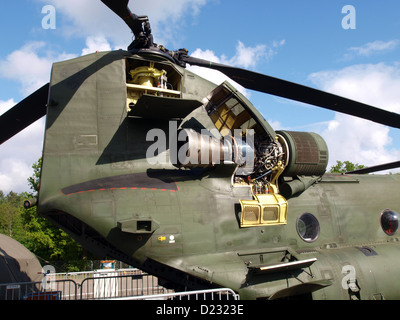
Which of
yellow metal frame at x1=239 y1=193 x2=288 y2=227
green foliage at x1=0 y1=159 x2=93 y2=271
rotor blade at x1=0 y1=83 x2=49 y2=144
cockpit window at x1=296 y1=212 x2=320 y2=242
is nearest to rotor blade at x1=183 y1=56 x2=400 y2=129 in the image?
yellow metal frame at x1=239 y1=193 x2=288 y2=227

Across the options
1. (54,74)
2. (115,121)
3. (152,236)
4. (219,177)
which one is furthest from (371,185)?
(54,74)

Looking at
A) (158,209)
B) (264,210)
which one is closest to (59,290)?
(158,209)

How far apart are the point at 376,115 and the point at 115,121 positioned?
6829mm

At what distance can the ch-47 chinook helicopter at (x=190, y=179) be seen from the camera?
261 inches

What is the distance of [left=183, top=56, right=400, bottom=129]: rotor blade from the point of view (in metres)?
8.17

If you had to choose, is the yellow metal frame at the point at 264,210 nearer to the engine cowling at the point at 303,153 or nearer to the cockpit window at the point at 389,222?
the engine cowling at the point at 303,153

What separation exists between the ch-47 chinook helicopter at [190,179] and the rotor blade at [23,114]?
0.03 meters

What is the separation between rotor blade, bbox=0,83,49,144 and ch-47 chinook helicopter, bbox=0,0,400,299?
27 millimetres

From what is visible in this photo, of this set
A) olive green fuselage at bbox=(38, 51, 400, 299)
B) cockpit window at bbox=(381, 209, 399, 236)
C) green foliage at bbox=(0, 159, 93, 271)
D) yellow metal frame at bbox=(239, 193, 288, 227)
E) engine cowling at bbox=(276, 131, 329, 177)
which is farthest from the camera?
green foliage at bbox=(0, 159, 93, 271)

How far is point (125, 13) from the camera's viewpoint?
20.0ft

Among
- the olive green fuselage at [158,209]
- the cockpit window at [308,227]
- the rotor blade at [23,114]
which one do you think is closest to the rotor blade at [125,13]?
the olive green fuselage at [158,209]

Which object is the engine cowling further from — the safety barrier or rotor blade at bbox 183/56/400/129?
the safety barrier

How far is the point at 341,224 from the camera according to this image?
29.0 feet

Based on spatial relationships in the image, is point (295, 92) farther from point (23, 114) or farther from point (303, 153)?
point (23, 114)
